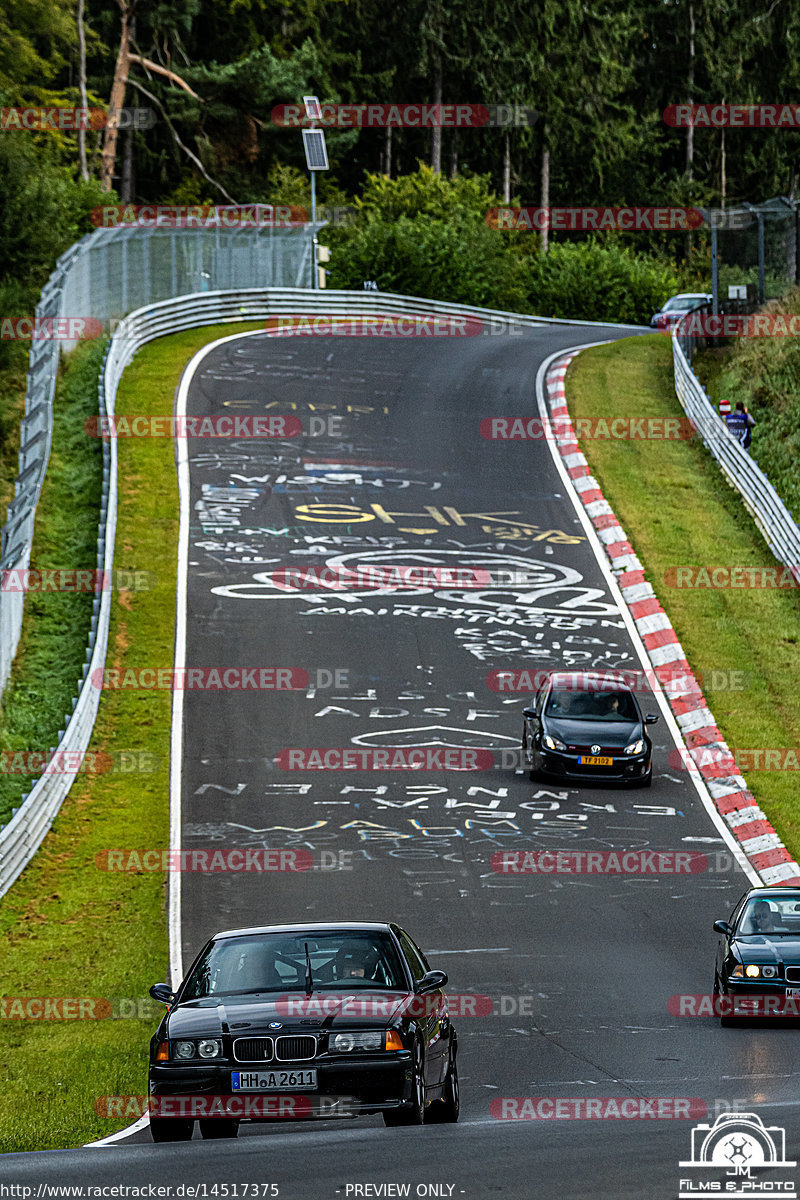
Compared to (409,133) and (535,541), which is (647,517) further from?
(409,133)

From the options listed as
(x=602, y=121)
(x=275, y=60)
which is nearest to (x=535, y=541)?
(x=275, y=60)

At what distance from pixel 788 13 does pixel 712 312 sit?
42141mm

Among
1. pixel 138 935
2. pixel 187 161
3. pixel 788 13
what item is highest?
pixel 788 13

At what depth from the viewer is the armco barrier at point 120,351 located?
19.5 metres

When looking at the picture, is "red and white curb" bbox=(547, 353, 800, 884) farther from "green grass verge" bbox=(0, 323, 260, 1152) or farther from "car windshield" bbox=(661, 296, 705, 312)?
"car windshield" bbox=(661, 296, 705, 312)

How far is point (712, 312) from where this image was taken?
46875 millimetres

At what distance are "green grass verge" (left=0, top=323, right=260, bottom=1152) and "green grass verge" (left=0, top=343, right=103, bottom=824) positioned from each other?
0.68 meters

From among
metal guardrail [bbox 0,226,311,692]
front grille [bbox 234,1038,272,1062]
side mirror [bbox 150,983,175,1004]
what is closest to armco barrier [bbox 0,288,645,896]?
metal guardrail [bbox 0,226,311,692]

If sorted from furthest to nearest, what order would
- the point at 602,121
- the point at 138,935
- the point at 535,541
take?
the point at 602,121, the point at 535,541, the point at 138,935

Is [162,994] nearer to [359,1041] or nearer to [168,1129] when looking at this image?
[168,1129]

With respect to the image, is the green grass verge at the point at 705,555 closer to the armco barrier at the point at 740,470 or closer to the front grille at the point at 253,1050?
the armco barrier at the point at 740,470

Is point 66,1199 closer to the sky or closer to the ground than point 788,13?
closer to the ground

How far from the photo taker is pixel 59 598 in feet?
97.2

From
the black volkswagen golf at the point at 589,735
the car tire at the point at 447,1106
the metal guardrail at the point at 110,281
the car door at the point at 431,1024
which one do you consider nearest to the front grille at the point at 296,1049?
the car door at the point at 431,1024
